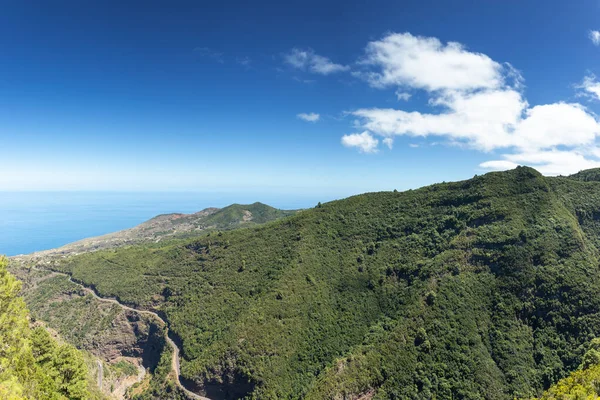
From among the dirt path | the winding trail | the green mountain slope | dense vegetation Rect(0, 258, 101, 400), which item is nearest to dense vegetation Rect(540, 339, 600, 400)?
the green mountain slope

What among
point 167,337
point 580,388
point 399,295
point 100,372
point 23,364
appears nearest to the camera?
point 23,364

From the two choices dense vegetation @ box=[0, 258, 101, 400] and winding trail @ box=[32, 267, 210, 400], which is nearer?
dense vegetation @ box=[0, 258, 101, 400]

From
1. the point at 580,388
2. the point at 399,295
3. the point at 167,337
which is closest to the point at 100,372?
the point at 167,337

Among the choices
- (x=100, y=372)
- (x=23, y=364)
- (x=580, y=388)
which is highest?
(x=23, y=364)

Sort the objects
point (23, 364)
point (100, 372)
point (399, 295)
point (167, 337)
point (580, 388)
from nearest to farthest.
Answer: point (23, 364) < point (580, 388) < point (399, 295) < point (100, 372) < point (167, 337)

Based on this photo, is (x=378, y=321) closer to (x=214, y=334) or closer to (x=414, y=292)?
(x=414, y=292)

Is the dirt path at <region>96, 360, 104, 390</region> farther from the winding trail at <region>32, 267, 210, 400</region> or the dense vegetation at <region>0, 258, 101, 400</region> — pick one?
the dense vegetation at <region>0, 258, 101, 400</region>

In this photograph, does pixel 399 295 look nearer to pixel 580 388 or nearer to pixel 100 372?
pixel 580 388

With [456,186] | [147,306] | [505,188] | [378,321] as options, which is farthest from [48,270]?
[505,188]
